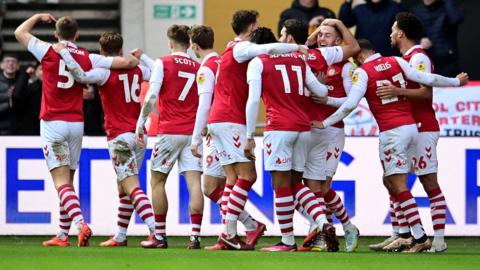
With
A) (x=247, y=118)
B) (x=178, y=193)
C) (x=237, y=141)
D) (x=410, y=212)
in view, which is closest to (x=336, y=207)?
(x=410, y=212)

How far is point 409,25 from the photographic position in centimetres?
1622

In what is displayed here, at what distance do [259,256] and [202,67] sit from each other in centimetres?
224

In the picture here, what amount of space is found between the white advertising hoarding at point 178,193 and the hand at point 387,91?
3217 millimetres

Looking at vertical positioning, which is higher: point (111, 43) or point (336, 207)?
point (111, 43)

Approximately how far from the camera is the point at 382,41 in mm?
21703

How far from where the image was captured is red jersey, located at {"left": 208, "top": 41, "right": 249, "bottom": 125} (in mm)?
15672

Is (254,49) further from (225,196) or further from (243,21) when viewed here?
(225,196)

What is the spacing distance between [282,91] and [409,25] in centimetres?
166

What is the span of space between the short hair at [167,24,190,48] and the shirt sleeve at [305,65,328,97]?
1470 millimetres

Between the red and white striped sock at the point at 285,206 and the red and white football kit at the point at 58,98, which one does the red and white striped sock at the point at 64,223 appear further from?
the red and white striped sock at the point at 285,206

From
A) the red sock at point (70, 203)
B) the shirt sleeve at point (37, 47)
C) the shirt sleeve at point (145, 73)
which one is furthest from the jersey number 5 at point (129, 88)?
the red sock at point (70, 203)

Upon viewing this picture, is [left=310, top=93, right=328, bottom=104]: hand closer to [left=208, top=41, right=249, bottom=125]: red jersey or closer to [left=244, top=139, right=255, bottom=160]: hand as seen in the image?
[left=208, top=41, right=249, bottom=125]: red jersey

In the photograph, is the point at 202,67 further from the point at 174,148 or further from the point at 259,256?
the point at 259,256

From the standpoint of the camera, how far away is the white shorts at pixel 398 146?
16.0 metres
